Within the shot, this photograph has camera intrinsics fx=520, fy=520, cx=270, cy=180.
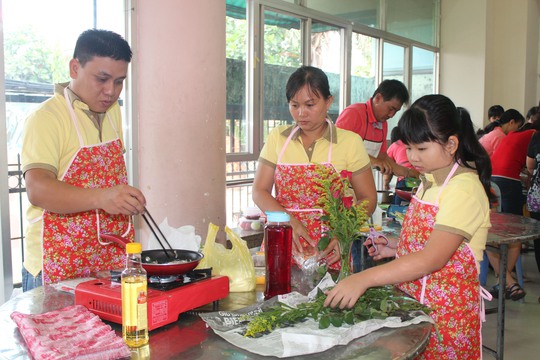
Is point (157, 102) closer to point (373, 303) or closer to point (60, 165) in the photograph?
point (60, 165)

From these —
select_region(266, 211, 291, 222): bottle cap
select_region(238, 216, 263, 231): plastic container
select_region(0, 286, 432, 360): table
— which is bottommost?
select_region(238, 216, 263, 231): plastic container

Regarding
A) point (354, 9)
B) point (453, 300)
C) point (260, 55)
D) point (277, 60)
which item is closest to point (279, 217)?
point (453, 300)

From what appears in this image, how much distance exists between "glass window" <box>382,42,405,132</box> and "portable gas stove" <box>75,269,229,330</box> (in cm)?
565

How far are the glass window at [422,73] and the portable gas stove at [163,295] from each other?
22.4 feet

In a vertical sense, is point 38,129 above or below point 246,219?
above

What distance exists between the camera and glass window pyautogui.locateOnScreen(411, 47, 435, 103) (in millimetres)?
7785

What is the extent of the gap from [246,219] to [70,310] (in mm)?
2658

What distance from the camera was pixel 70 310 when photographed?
1358 mm

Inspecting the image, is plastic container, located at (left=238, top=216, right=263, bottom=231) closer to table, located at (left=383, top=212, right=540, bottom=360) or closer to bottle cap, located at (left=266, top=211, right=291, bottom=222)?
table, located at (left=383, top=212, right=540, bottom=360)

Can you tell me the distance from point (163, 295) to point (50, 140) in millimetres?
778

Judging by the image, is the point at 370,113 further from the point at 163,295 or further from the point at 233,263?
the point at 163,295

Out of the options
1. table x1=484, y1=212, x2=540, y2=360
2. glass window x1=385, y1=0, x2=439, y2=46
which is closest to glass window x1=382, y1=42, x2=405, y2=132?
glass window x1=385, y1=0, x2=439, y2=46

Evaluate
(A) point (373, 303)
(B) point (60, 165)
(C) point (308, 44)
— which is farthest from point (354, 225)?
(C) point (308, 44)

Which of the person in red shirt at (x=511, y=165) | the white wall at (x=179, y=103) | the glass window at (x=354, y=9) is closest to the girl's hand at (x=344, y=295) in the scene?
the white wall at (x=179, y=103)
